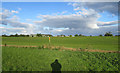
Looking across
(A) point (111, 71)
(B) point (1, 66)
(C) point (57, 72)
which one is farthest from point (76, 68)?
(B) point (1, 66)

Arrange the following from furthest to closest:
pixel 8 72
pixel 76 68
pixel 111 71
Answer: pixel 111 71 → pixel 76 68 → pixel 8 72

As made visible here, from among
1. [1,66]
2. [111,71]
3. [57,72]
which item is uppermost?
[1,66]

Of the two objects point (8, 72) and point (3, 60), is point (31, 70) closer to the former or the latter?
point (8, 72)

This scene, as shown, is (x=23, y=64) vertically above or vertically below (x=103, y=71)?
above

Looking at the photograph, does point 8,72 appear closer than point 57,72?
Yes

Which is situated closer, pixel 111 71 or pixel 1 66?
pixel 1 66

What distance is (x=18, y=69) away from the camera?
901cm

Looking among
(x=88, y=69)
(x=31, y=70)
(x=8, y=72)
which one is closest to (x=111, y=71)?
(x=88, y=69)

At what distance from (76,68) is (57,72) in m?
2.33

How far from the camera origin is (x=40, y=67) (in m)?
9.91

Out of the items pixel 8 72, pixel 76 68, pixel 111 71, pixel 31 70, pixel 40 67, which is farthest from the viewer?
pixel 111 71

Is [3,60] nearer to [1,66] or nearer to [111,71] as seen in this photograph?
[1,66]

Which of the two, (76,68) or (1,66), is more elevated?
(1,66)

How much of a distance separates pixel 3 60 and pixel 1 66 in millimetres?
1472
